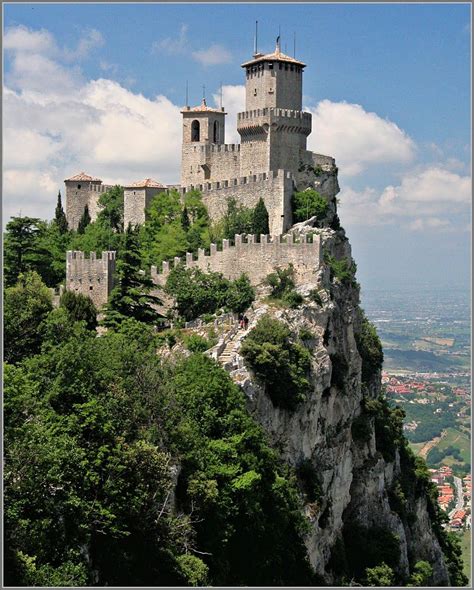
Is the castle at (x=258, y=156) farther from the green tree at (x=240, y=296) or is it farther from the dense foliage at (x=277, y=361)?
the dense foliage at (x=277, y=361)

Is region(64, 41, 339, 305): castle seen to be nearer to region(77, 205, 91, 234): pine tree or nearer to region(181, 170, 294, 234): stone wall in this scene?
region(181, 170, 294, 234): stone wall

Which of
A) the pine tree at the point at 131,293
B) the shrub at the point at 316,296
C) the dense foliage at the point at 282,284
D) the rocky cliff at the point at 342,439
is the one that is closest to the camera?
the rocky cliff at the point at 342,439

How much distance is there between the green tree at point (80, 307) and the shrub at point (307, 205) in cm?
1177

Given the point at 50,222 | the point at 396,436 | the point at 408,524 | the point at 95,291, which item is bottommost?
the point at 408,524

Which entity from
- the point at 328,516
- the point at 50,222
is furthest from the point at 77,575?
the point at 50,222

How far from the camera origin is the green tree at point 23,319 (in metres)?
37.3

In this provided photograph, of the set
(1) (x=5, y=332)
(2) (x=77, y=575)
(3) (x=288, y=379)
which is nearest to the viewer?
(2) (x=77, y=575)

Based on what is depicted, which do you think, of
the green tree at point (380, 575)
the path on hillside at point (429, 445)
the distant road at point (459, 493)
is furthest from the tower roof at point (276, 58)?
the path on hillside at point (429, 445)

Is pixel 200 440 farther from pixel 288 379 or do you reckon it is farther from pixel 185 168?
pixel 185 168

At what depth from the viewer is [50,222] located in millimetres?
61781

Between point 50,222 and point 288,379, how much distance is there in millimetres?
24106

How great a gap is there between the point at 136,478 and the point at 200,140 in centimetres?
3275

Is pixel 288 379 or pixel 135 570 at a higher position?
pixel 288 379

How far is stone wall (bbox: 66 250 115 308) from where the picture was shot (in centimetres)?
4794
